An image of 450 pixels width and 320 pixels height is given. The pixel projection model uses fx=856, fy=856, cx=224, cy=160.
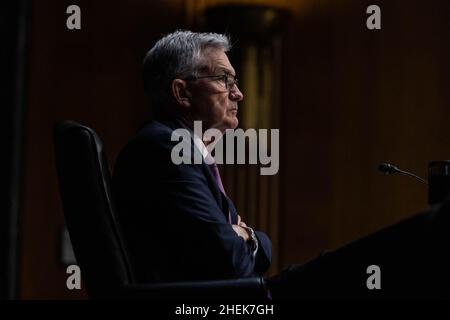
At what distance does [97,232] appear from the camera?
1521 mm

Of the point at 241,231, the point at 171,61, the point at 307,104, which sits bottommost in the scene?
the point at 241,231

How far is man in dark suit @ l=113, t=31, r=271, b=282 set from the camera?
62.8 inches

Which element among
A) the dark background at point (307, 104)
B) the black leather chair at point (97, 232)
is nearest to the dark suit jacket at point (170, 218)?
the black leather chair at point (97, 232)

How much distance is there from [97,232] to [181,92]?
1.64 feet

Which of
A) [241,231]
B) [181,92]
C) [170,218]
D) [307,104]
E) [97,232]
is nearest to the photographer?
[97,232]

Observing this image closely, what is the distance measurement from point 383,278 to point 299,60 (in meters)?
2.02

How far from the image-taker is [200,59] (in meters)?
1.93

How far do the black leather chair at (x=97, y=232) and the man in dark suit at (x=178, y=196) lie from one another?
11cm

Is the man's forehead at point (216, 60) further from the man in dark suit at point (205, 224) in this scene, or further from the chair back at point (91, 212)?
the chair back at point (91, 212)

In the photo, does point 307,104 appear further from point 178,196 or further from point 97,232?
point 97,232

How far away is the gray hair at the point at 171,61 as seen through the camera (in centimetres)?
191

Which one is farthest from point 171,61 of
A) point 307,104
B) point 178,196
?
point 307,104

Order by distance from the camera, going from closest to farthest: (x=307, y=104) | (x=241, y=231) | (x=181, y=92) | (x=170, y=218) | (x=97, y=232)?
(x=97, y=232), (x=170, y=218), (x=241, y=231), (x=181, y=92), (x=307, y=104)
